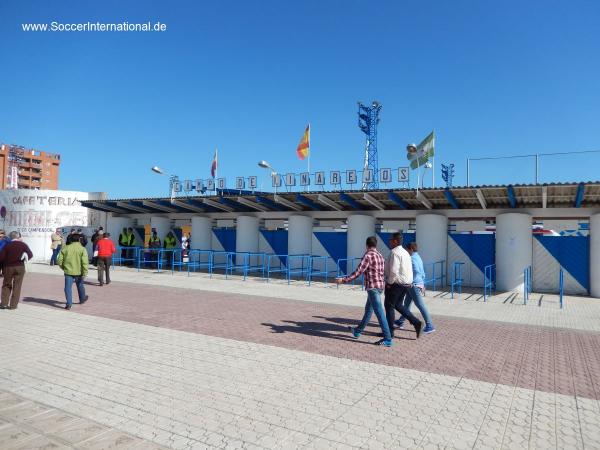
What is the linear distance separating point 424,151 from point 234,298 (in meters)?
8.79

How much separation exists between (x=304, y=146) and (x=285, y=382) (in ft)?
49.1

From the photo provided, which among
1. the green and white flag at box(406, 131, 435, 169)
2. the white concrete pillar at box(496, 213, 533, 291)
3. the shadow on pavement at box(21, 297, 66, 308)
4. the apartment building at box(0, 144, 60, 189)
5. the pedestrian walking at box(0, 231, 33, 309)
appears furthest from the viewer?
the apartment building at box(0, 144, 60, 189)

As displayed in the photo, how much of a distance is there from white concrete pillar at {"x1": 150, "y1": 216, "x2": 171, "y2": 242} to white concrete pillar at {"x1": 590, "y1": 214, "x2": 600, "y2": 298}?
67.4 ft

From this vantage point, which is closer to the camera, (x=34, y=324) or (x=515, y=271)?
(x=34, y=324)

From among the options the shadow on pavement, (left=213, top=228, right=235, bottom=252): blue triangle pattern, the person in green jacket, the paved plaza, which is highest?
(left=213, top=228, right=235, bottom=252): blue triangle pattern

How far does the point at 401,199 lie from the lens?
54.1ft

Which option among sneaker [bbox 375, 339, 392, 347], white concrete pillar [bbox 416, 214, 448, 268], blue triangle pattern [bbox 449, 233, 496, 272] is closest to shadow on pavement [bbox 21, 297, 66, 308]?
sneaker [bbox 375, 339, 392, 347]

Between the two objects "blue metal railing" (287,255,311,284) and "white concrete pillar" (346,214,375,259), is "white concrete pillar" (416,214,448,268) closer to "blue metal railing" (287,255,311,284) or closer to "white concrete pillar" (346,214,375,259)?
"white concrete pillar" (346,214,375,259)

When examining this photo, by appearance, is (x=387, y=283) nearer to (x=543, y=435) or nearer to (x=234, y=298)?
(x=543, y=435)

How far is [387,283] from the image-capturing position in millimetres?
7094

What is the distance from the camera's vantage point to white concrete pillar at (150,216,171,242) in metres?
24.3

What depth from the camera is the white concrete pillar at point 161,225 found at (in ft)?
79.8

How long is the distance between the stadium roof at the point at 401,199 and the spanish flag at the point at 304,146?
2197mm

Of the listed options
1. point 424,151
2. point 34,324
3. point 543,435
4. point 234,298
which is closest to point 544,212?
point 424,151
